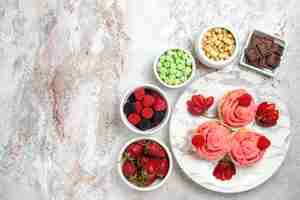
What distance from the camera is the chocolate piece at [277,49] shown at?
1.06m

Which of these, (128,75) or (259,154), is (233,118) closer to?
(259,154)

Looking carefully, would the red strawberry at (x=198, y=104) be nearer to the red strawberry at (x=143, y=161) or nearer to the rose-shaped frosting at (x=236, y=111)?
the rose-shaped frosting at (x=236, y=111)

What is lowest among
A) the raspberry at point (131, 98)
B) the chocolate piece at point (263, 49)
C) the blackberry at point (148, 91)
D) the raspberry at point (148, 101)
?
the raspberry at point (148, 101)

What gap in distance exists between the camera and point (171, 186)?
1.08 metres

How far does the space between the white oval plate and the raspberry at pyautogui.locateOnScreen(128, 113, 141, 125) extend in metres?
0.08

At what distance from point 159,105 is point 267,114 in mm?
230

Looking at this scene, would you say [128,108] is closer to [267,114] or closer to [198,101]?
[198,101]

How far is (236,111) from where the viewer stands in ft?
3.36

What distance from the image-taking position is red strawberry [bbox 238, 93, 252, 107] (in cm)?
102

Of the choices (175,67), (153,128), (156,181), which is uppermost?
(175,67)

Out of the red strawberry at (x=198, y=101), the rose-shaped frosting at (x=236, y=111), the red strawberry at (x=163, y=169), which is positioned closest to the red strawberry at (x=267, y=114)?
the rose-shaped frosting at (x=236, y=111)

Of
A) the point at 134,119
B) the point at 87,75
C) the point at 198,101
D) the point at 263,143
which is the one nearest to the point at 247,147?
the point at 263,143

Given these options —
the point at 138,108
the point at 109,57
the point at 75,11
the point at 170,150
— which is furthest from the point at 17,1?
the point at 170,150

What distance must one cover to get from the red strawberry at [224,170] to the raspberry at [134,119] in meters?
0.20
